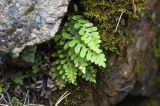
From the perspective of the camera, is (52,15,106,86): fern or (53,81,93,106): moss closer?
(52,15,106,86): fern

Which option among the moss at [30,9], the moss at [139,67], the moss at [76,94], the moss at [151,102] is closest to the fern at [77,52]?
the moss at [76,94]

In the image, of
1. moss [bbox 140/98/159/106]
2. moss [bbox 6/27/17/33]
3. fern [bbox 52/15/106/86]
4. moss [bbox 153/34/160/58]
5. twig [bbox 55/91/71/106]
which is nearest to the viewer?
moss [bbox 6/27/17/33]

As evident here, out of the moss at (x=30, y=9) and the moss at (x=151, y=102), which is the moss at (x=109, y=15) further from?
the moss at (x=151, y=102)

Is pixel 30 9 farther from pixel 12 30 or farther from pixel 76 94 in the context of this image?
pixel 76 94

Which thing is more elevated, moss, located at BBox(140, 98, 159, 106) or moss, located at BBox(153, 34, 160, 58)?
moss, located at BBox(153, 34, 160, 58)

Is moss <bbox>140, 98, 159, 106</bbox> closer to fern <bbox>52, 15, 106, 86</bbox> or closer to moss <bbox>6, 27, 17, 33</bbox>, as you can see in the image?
fern <bbox>52, 15, 106, 86</bbox>

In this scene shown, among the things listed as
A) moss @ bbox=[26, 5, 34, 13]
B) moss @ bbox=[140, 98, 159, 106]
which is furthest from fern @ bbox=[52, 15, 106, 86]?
moss @ bbox=[140, 98, 159, 106]
